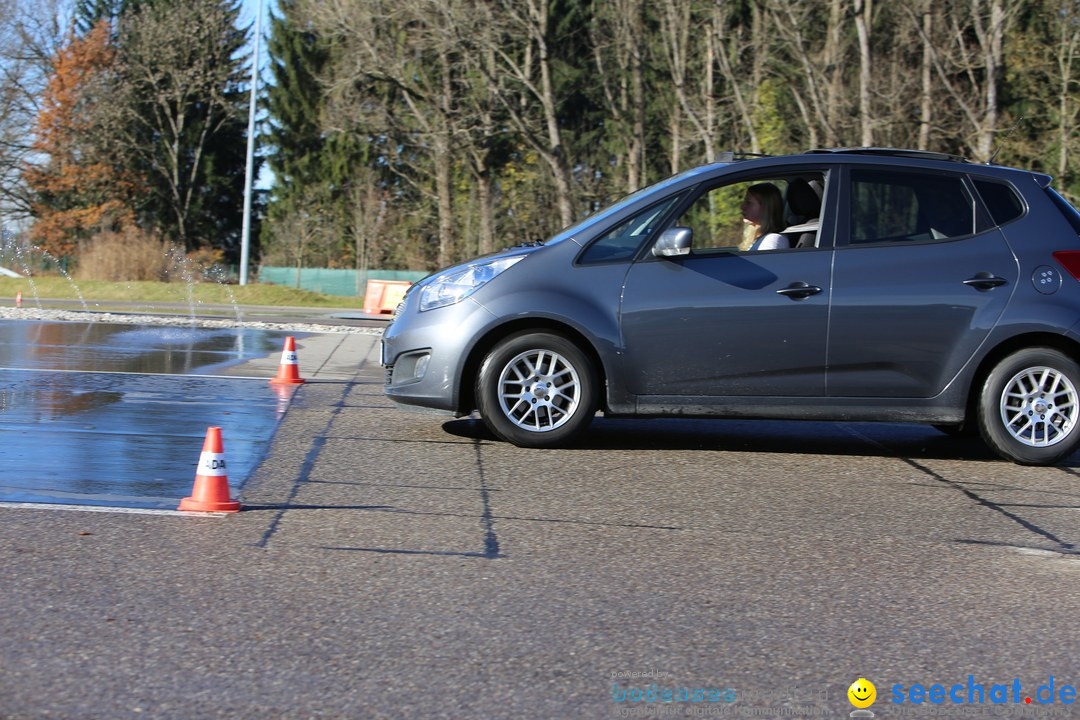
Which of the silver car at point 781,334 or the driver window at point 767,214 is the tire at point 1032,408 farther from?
the driver window at point 767,214

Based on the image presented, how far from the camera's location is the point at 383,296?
87.4 ft

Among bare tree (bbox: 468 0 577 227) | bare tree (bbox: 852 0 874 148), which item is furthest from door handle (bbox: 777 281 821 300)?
bare tree (bbox: 468 0 577 227)

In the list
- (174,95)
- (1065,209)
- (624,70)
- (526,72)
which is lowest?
(1065,209)

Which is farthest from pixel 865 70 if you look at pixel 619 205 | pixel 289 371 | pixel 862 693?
pixel 862 693

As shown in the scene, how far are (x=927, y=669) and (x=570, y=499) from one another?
256cm

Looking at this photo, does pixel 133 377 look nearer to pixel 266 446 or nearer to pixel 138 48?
pixel 266 446

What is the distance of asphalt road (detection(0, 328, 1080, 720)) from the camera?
3.66m

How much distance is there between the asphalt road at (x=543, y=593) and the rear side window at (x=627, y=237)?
130 centimetres

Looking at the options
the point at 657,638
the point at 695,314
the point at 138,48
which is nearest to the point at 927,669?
the point at 657,638

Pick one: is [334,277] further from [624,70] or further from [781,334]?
[781,334]

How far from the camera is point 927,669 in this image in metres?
3.96

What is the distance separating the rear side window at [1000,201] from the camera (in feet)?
25.1

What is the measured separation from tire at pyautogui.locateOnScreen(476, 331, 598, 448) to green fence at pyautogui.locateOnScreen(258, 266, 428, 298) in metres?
37.1

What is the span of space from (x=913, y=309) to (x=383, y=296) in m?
20.0
